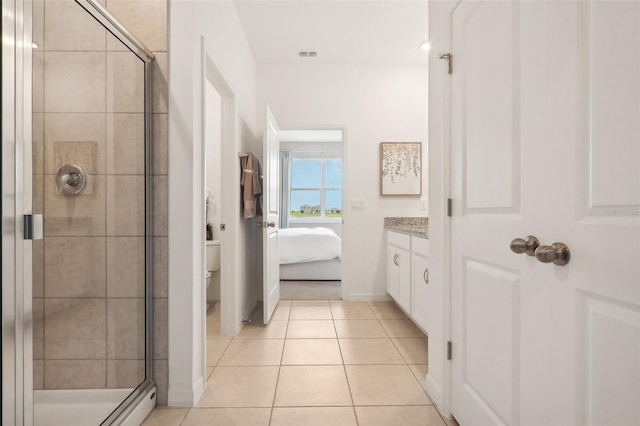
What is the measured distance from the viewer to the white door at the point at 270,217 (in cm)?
289

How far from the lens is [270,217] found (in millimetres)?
3084

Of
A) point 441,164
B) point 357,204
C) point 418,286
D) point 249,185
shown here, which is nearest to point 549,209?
point 441,164

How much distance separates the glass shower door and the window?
600 centimetres

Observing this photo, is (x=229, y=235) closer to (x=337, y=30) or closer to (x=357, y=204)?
(x=357, y=204)

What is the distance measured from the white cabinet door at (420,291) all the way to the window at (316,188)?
494 cm

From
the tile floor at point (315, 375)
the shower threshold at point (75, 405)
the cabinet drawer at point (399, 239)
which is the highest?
the cabinet drawer at point (399, 239)

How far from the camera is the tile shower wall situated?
1144 mm

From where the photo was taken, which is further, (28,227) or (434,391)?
(434,391)

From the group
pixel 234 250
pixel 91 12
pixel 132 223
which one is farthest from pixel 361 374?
pixel 91 12

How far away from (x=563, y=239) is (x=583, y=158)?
0.22 metres

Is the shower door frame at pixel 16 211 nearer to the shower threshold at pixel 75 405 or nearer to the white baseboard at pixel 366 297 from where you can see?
the shower threshold at pixel 75 405

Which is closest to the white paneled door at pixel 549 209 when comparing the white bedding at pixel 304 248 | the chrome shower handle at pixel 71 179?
the chrome shower handle at pixel 71 179

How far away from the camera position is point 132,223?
1583mm

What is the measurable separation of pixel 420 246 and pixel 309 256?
7.36ft
